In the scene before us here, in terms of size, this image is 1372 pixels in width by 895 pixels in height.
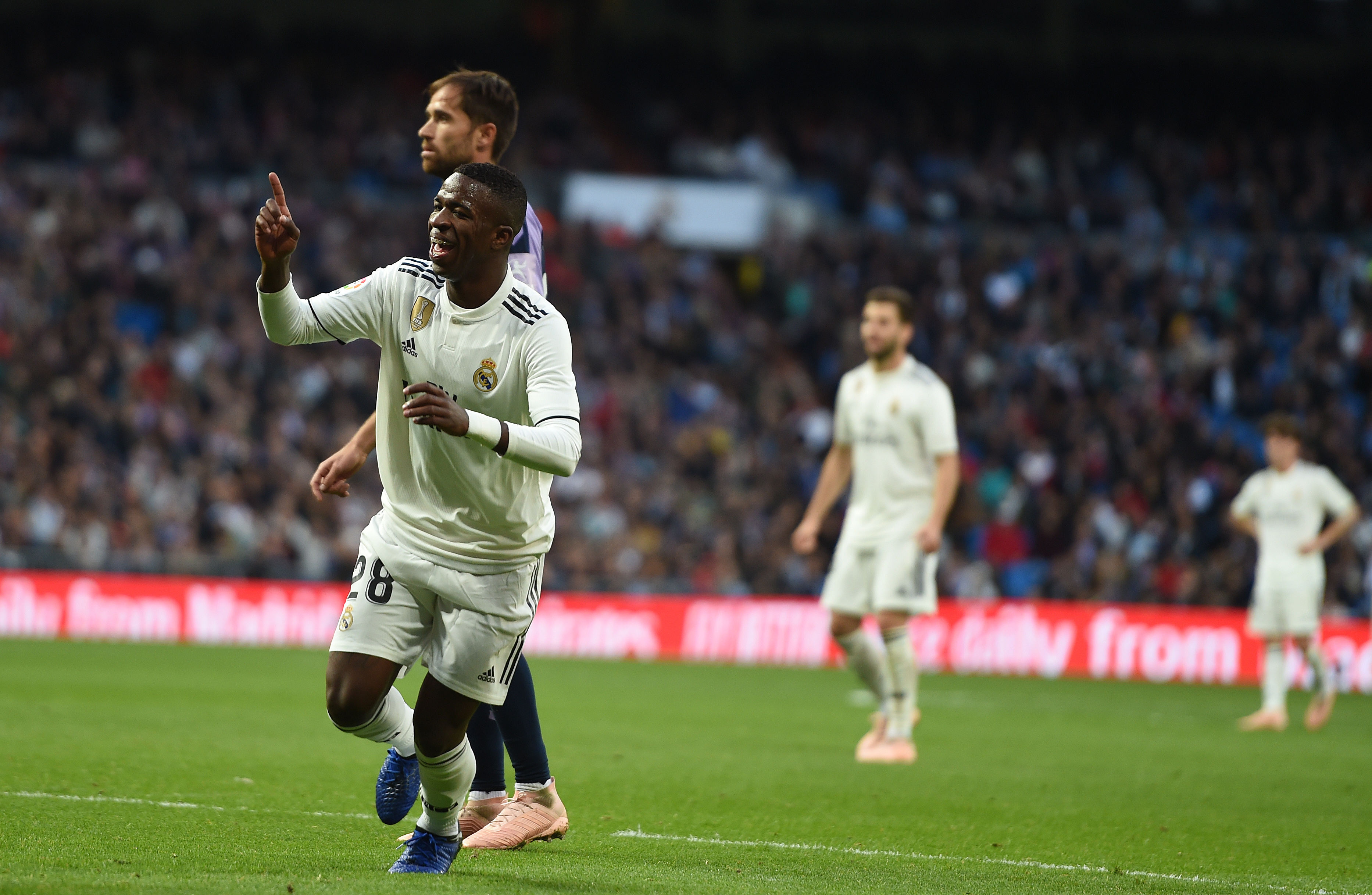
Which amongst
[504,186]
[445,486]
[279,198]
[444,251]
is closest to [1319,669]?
[445,486]

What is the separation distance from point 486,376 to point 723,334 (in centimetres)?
1990

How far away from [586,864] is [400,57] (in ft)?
81.6

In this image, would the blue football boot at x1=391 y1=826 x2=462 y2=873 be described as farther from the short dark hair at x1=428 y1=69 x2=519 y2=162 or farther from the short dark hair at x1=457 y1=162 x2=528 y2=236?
the short dark hair at x1=428 y1=69 x2=519 y2=162

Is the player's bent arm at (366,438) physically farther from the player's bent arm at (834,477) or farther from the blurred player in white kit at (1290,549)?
the blurred player in white kit at (1290,549)

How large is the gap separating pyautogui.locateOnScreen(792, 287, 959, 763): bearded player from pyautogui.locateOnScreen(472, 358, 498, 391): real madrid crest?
15.3 feet

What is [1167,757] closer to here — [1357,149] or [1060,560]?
→ [1060,560]

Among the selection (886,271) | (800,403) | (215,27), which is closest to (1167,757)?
(800,403)

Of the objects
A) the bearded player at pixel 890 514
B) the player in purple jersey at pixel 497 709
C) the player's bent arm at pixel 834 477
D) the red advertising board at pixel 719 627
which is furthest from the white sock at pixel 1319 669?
the player in purple jersey at pixel 497 709

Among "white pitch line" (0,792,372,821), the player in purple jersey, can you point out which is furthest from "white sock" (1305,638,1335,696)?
"white pitch line" (0,792,372,821)

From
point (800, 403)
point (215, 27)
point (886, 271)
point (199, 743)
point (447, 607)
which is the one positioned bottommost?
point (199, 743)

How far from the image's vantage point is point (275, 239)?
5.03 meters

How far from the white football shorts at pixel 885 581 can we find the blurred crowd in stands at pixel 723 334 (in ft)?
32.5

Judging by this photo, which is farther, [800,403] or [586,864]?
[800,403]

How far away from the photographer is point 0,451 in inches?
777
